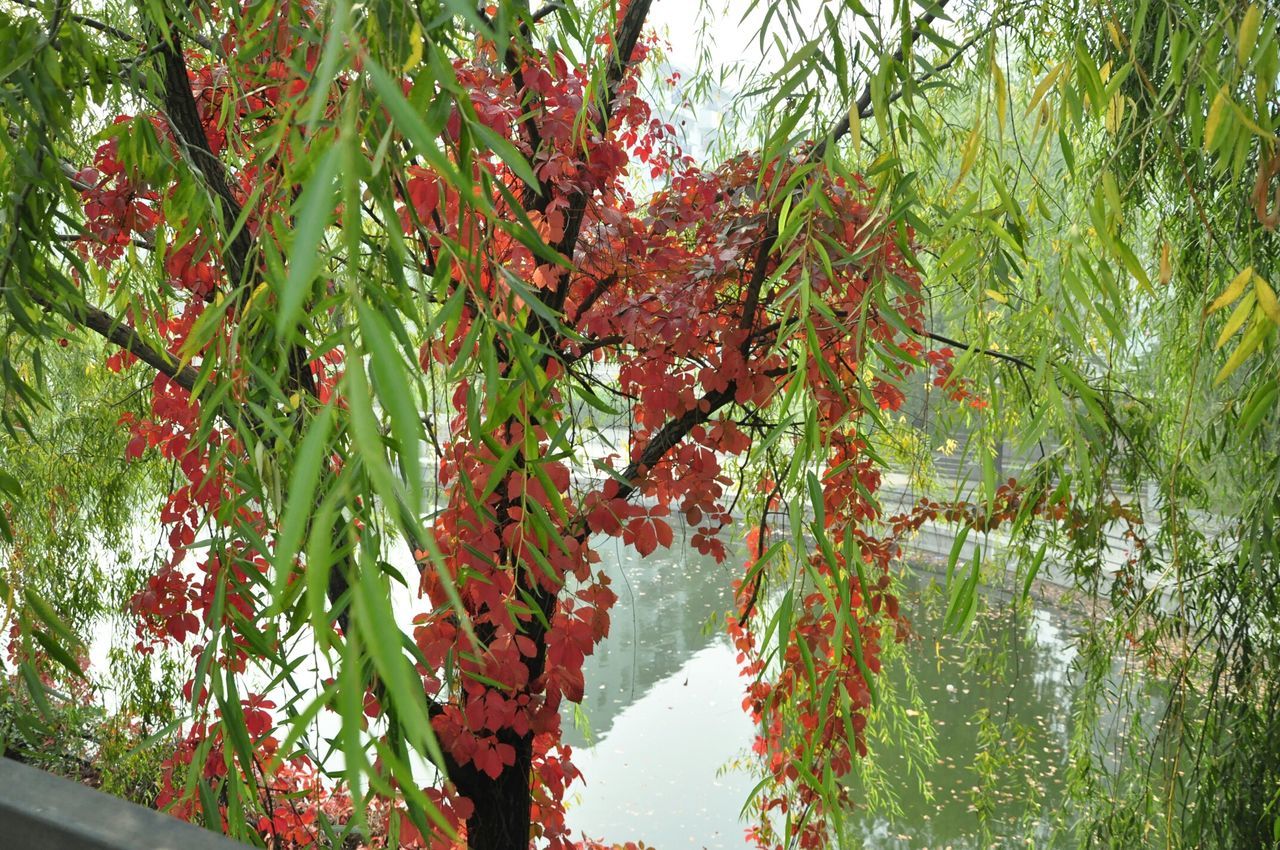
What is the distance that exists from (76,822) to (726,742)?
434cm

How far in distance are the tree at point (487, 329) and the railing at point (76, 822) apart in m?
0.06

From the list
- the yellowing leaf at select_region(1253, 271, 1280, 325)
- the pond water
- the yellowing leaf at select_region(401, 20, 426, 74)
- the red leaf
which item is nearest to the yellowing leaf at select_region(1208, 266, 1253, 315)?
the yellowing leaf at select_region(1253, 271, 1280, 325)

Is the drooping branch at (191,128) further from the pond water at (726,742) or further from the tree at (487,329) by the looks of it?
the pond water at (726,742)

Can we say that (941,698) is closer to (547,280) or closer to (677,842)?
(677,842)

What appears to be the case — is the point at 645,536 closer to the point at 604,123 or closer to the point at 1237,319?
the point at 604,123

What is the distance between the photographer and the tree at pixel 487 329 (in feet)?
1.63

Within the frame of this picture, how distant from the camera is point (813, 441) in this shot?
0.83 metres

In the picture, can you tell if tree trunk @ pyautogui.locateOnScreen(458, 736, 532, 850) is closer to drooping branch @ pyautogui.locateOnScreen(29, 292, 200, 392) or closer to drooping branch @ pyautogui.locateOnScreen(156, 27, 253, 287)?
drooping branch @ pyautogui.locateOnScreen(29, 292, 200, 392)

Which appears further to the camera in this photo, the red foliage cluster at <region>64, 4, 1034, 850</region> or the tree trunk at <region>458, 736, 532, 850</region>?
the tree trunk at <region>458, 736, 532, 850</region>

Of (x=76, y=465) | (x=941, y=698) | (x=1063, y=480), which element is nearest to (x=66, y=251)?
(x=1063, y=480)

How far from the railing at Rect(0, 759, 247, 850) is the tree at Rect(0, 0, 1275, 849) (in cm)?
6

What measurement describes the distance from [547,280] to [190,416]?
658mm

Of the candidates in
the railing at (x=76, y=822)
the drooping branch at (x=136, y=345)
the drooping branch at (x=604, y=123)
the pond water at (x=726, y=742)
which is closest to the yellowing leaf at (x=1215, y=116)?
the railing at (x=76, y=822)

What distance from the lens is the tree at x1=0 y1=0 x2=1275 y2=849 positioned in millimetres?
496
